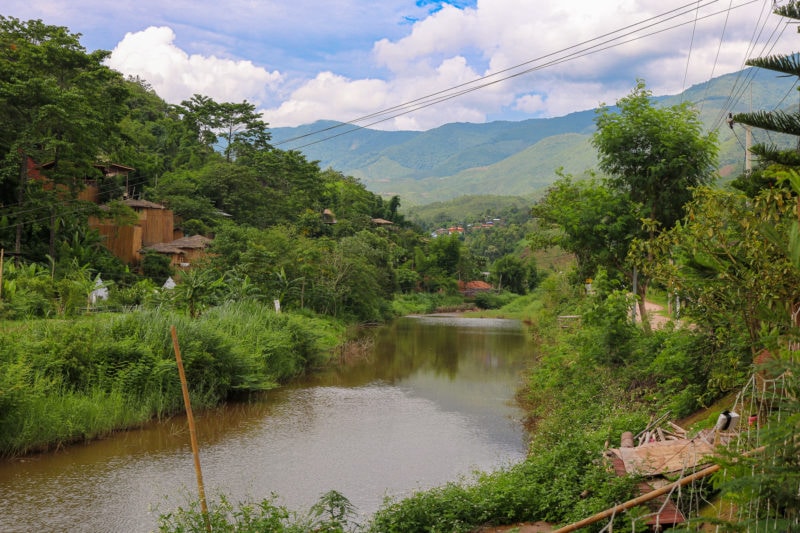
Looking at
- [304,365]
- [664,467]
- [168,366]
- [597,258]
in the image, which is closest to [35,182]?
[304,365]

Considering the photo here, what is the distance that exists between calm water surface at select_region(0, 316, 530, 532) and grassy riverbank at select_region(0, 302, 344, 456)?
0.39 m

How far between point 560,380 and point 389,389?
6575 millimetres

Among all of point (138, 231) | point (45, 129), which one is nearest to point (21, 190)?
point (45, 129)

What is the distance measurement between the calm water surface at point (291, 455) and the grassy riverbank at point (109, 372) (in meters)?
0.39

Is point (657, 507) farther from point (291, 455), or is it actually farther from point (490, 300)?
point (490, 300)

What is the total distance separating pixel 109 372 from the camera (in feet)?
45.2

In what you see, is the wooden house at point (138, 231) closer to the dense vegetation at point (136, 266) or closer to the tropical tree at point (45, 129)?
the dense vegetation at point (136, 266)

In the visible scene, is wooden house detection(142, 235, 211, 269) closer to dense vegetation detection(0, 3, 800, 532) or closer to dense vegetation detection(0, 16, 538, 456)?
dense vegetation detection(0, 16, 538, 456)

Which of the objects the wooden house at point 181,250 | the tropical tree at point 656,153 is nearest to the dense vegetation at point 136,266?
the wooden house at point 181,250

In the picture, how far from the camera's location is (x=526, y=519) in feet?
23.6

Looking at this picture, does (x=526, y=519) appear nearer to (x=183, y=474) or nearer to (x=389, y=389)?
(x=183, y=474)

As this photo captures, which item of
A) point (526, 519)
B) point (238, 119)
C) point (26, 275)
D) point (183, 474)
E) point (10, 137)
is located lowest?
point (183, 474)

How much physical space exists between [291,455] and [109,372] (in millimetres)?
4491

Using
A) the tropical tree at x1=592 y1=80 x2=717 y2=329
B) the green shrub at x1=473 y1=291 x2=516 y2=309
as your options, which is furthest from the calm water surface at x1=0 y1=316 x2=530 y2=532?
the green shrub at x1=473 y1=291 x2=516 y2=309
